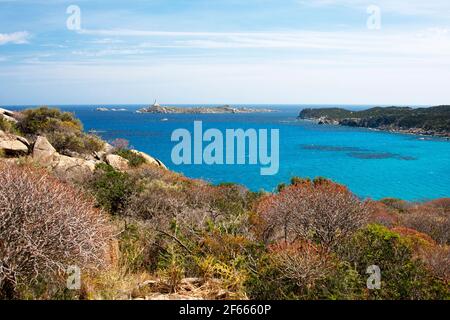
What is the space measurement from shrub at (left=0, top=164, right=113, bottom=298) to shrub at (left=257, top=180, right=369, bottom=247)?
5.39m

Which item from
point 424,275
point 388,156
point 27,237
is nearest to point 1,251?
point 27,237

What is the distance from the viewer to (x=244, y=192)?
21250 mm

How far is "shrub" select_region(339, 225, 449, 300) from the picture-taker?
6699 millimetres

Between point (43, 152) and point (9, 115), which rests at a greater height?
point (9, 115)

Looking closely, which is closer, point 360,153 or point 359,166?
point 359,166

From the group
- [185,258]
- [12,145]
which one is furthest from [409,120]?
[185,258]

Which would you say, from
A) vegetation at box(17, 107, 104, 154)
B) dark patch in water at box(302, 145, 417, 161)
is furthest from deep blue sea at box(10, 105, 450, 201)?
vegetation at box(17, 107, 104, 154)

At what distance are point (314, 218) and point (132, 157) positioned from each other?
58.9 feet

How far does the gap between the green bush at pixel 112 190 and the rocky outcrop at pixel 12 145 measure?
6073mm

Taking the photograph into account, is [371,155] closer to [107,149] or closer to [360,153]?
Result: [360,153]

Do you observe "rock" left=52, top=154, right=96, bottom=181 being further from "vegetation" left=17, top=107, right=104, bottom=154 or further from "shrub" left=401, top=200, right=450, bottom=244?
"shrub" left=401, top=200, right=450, bottom=244

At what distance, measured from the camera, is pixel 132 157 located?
26562 millimetres

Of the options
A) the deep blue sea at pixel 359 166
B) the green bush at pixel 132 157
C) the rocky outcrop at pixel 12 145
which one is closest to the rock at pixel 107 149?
the green bush at pixel 132 157
